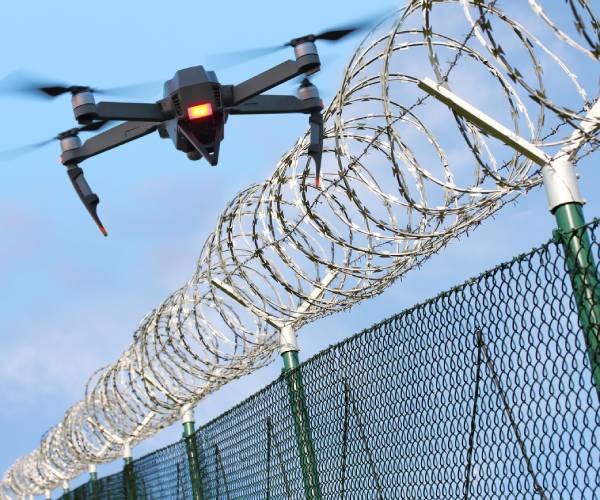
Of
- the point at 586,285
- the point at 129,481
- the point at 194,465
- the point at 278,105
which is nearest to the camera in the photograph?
the point at 586,285

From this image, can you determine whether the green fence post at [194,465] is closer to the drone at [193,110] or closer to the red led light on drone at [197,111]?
the drone at [193,110]

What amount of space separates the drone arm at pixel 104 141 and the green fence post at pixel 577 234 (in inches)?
111

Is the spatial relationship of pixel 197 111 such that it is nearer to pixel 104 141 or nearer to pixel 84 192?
pixel 104 141

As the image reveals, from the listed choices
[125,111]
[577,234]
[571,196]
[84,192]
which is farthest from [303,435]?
[577,234]

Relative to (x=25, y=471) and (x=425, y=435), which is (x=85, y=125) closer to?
(x=425, y=435)

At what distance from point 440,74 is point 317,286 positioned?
281 centimetres

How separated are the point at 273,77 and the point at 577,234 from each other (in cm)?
239

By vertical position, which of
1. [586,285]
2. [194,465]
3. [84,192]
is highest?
[84,192]

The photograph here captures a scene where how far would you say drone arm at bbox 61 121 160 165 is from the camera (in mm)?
7285

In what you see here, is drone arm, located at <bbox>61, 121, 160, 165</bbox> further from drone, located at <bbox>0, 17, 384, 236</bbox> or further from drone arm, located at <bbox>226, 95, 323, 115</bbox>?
drone arm, located at <bbox>226, 95, 323, 115</bbox>

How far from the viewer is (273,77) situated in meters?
6.71

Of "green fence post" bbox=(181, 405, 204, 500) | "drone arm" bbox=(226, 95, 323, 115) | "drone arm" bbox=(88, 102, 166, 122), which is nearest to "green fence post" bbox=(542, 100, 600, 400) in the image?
"drone arm" bbox=(226, 95, 323, 115)

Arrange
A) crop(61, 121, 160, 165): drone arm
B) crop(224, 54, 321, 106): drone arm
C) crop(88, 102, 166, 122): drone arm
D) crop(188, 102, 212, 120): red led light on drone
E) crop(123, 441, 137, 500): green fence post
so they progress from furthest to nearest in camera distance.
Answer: crop(123, 441, 137, 500): green fence post → crop(61, 121, 160, 165): drone arm → crop(88, 102, 166, 122): drone arm → crop(224, 54, 321, 106): drone arm → crop(188, 102, 212, 120): red led light on drone

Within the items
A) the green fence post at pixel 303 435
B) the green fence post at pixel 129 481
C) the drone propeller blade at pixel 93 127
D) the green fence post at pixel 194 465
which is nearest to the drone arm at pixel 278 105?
the drone propeller blade at pixel 93 127
